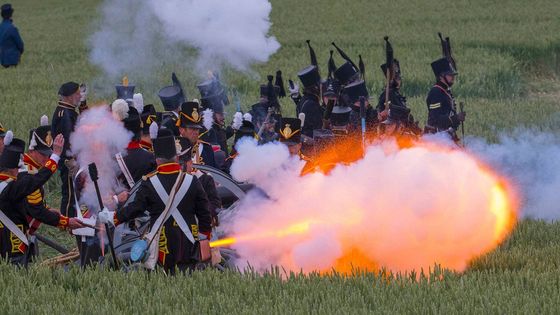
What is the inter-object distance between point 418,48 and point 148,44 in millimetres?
11044

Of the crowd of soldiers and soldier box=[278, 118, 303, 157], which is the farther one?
soldier box=[278, 118, 303, 157]

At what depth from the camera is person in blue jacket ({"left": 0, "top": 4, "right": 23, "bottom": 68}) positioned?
3249 centimetres

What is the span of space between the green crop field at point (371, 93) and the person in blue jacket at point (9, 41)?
0.54m

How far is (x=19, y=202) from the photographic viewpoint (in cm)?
1139

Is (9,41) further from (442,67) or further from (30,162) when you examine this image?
(30,162)

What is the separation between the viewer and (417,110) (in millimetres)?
24688

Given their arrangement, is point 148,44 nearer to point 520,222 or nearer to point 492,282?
point 520,222

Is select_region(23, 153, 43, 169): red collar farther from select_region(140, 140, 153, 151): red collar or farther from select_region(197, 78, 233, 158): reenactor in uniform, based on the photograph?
select_region(197, 78, 233, 158): reenactor in uniform

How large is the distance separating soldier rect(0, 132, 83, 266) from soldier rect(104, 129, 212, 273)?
1054 millimetres

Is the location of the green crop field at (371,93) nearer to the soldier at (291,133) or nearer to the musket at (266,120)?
the soldier at (291,133)

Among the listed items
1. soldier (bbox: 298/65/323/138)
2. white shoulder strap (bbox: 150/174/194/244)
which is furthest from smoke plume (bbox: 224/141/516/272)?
soldier (bbox: 298/65/323/138)

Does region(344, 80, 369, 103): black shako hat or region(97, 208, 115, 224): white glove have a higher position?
region(344, 80, 369, 103): black shako hat

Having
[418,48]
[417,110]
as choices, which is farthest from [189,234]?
[418,48]

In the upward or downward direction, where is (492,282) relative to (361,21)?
downward
